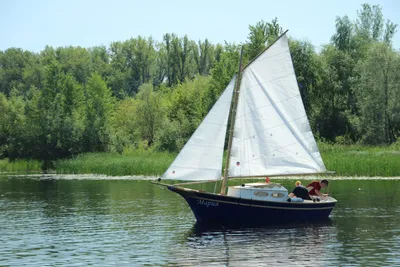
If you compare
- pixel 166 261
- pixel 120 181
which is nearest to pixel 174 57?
pixel 120 181

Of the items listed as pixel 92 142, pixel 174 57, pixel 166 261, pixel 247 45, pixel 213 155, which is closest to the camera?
pixel 166 261

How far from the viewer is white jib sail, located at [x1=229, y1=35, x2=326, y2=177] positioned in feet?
137

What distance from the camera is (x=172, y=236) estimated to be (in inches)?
1485

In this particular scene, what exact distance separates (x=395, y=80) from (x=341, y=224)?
206 ft

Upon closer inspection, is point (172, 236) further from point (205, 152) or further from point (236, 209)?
point (205, 152)

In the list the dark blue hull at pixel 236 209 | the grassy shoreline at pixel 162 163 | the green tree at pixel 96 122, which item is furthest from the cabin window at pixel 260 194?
the green tree at pixel 96 122

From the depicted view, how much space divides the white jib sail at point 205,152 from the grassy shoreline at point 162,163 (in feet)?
108

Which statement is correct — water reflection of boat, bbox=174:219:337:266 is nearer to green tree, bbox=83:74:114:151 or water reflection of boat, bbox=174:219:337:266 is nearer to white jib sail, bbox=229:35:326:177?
white jib sail, bbox=229:35:326:177

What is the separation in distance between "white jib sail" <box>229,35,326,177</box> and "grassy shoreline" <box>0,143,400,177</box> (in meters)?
29.2

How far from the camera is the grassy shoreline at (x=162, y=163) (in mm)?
70375

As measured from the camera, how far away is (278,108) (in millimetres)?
42219

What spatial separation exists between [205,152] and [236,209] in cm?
396

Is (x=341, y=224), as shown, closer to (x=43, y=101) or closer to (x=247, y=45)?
(x=247, y=45)

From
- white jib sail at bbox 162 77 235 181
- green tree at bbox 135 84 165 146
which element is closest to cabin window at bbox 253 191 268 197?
white jib sail at bbox 162 77 235 181
